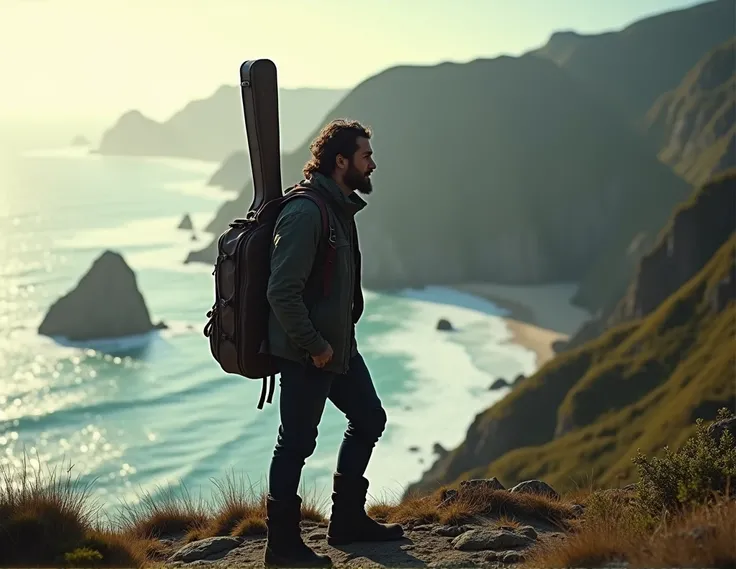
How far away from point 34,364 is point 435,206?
2891 inches

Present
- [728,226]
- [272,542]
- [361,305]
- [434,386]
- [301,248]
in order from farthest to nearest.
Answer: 1. [434,386]
2. [728,226]
3. [361,305]
4. [272,542]
5. [301,248]

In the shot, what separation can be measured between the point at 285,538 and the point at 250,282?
1712 mm

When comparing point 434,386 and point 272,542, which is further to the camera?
point 434,386

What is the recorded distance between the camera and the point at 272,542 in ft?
19.5

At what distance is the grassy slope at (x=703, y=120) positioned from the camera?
5586 inches

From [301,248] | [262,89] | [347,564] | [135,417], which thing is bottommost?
[135,417]

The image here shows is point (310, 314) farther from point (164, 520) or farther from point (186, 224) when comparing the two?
point (186, 224)

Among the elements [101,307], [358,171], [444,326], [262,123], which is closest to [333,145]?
[358,171]


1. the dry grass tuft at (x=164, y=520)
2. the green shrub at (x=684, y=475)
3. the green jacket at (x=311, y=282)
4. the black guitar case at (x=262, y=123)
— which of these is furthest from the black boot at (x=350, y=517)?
the black guitar case at (x=262, y=123)

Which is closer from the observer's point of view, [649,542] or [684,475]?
[649,542]

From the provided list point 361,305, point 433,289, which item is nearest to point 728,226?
point 433,289

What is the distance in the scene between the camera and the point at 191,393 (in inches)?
3083

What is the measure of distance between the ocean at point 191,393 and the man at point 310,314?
32.0m

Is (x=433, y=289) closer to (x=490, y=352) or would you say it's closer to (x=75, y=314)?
(x=490, y=352)
